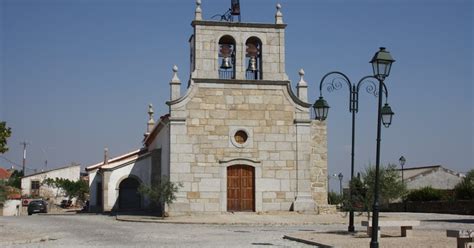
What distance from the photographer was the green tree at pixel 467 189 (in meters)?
38.5

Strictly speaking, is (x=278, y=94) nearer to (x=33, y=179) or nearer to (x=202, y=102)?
(x=202, y=102)

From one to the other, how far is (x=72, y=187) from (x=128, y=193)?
30988mm

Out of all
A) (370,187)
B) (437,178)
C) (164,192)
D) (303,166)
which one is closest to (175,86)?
(164,192)

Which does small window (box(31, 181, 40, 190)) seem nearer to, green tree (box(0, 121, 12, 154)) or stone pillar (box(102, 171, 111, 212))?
stone pillar (box(102, 171, 111, 212))

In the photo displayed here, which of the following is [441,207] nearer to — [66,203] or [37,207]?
[37,207]

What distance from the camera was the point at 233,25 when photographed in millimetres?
31891

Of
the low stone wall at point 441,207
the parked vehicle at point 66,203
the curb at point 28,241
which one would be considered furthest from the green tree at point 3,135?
the parked vehicle at point 66,203

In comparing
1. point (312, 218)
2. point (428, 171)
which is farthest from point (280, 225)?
point (428, 171)

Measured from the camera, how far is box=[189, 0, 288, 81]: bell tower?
31547 mm

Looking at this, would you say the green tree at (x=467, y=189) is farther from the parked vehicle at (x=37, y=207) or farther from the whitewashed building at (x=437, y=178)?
the parked vehicle at (x=37, y=207)

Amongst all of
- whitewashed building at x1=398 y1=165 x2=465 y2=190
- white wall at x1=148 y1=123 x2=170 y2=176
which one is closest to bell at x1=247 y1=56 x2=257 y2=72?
white wall at x1=148 y1=123 x2=170 y2=176

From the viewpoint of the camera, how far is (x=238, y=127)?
31641 millimetres

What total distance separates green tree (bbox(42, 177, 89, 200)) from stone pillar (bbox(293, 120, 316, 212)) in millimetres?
38840

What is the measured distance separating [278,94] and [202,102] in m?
3.90
